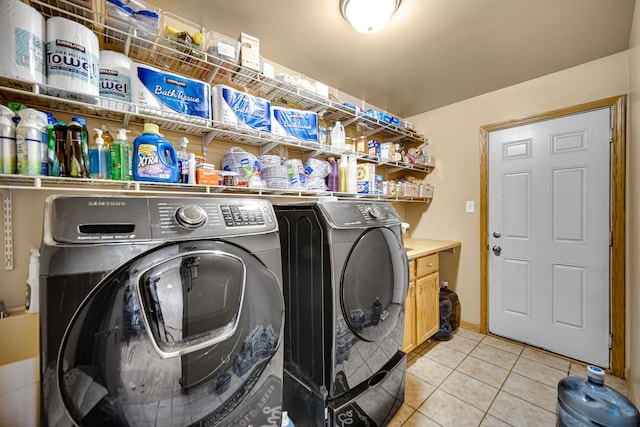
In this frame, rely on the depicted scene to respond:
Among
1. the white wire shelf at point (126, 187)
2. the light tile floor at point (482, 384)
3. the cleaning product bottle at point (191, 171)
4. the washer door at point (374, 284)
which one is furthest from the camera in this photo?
the light tile floor at point (482, 384)

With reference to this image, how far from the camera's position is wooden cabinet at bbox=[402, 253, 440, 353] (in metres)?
1.94

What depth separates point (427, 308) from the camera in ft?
7.05

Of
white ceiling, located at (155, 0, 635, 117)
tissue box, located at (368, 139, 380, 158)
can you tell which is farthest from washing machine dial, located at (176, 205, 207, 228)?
tissue box, located at (368, 139, 380, 158)

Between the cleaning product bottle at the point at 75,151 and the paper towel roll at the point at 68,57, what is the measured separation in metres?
0.13

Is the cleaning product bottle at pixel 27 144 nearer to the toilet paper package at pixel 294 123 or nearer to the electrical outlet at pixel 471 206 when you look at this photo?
the toilet paper package at pixel 294 123

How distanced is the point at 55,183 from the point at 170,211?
726 millimetres

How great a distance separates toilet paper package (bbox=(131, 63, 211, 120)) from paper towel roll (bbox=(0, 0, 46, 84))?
30cm

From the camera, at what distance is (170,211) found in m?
0.73

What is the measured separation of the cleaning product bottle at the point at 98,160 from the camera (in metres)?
1.06

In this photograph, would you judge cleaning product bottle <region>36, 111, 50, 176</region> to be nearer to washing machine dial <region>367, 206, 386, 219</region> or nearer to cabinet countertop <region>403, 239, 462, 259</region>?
washing machine dial <region>367, 206, 386, 219</region>

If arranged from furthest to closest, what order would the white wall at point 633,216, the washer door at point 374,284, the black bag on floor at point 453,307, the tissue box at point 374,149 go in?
the black bag on floor at point 453,307 < the tissue box at point 374,149 < the white wall at point 633,216 < the washer door at point 374,284

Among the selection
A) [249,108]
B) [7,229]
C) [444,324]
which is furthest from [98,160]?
[444,324]

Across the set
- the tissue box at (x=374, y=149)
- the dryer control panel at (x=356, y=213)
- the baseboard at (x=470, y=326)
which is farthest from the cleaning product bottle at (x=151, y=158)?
the baseboard at (x=470, y=326)

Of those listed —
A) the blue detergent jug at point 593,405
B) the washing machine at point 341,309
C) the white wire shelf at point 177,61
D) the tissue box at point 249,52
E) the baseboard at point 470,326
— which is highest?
the tissue box at point 249,52
